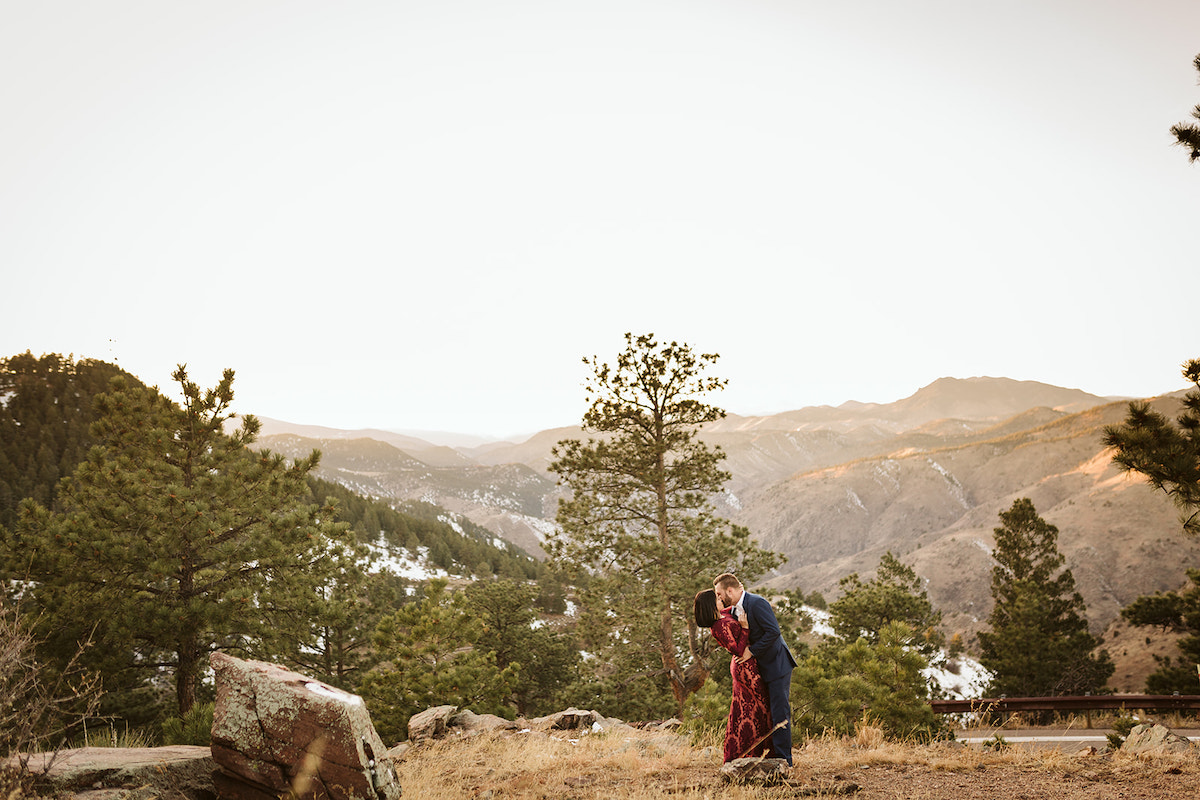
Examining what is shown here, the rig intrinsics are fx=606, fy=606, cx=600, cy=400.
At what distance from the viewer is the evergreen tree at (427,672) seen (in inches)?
560

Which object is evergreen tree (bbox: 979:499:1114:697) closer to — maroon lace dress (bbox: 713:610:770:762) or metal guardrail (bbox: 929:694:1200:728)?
metal guardrail (bbox: 929:694:1200:728)

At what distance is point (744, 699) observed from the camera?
6.89 m

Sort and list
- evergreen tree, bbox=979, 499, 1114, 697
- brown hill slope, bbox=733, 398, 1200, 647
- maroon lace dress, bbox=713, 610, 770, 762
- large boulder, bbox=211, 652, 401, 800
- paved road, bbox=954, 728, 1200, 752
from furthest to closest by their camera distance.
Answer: brown hill slope, bbox=733, 398, 1200, 647 < evergreen tree, bbox=979, 499, 1114, 697 < paved road, bbox=954, 728, 1200, 752 < maroon lace dress, bbox=713, 610, 770, 762 < large boulder, bbox=211, 652, 401, 800

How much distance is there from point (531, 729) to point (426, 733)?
75.7 inches

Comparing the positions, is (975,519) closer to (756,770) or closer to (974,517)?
(974,517)

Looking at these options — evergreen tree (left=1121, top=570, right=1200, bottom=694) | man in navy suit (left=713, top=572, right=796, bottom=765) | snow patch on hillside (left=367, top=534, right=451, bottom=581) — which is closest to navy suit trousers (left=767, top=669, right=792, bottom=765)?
man in navy suit (left=713, top=572, right=796, bottom=765)

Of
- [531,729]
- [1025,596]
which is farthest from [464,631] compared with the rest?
[1025,596]

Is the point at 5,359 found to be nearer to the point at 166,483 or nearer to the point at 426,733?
the point at 166,483

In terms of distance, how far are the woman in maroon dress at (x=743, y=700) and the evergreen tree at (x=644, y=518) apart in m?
10.1

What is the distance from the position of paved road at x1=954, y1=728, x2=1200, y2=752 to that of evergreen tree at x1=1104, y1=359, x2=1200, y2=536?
587 centimetres

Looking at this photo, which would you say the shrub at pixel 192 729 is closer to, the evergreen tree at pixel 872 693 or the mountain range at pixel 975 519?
the evergreen tree at pixel 872 693

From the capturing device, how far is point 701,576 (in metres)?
16.8

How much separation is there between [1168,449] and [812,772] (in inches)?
263

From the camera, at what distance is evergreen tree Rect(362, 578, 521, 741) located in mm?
14234
